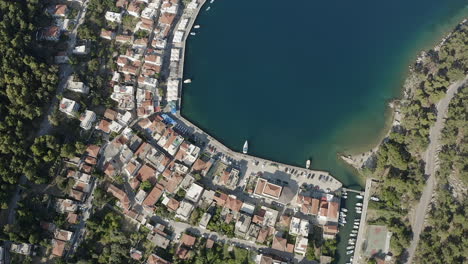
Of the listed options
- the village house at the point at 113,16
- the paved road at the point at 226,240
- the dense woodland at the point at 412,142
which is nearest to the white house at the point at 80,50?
the village house at the point at 113,16

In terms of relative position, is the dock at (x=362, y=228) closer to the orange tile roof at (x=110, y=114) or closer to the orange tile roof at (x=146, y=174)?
the orange tile roof at (x=146, y=174)

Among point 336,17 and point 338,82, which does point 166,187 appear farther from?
point 336,17

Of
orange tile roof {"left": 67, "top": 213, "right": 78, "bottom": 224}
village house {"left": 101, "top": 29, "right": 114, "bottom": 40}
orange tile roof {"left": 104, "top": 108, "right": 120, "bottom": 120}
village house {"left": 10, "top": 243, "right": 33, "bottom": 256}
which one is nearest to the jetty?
orange tile roof {"left": 67, "top": 213, "right": 78, "bottom": 224}

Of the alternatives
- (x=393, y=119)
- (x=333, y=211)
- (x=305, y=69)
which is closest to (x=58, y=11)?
(x=305, y=69)

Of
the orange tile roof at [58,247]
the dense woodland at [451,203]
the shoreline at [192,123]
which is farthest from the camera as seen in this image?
the shoreline at [192,123]

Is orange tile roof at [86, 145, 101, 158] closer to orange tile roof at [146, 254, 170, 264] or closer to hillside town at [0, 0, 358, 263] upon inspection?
hillside town at [0, 0, 358, 263]

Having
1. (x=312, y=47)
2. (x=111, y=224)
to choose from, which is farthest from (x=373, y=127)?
(x=111, y=224)
